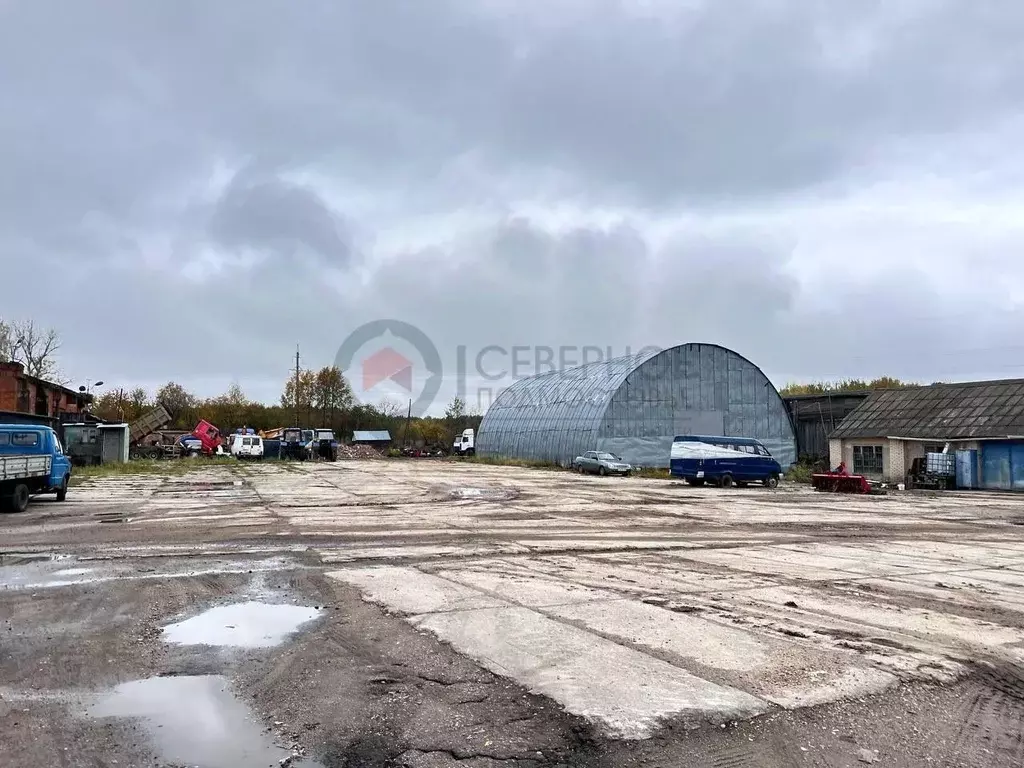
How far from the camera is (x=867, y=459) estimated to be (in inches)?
1736

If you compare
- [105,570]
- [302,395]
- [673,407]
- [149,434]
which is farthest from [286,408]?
[105,570]

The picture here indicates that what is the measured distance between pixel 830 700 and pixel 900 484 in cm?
3659

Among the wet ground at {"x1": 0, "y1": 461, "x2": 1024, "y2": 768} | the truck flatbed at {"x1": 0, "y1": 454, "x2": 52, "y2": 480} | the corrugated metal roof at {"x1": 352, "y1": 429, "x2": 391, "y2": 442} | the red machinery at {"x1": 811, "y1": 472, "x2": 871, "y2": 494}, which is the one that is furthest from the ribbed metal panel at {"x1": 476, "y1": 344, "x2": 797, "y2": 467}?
the corrugated metal roof at {"x1": 352, "y1": 429, "x2": 391, "y2": 442}

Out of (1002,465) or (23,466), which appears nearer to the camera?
(23,466)

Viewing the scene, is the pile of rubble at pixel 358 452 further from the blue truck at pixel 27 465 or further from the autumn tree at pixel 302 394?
the blue truck at pixel 27 465

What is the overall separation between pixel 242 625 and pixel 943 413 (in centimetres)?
4192

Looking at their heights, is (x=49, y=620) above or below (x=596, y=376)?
below

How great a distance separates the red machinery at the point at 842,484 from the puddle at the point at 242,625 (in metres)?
30.1

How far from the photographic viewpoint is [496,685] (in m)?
6.34

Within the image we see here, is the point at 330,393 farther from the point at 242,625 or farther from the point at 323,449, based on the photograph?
the point at 242,625

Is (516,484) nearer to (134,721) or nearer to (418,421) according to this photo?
(134,721)

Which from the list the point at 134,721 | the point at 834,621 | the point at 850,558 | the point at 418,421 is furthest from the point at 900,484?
the point at 418,421

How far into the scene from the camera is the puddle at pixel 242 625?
25.5 ft

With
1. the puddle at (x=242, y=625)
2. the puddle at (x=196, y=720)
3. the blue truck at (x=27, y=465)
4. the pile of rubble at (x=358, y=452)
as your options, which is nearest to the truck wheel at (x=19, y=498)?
the blue truck at (x=27, y=465)
